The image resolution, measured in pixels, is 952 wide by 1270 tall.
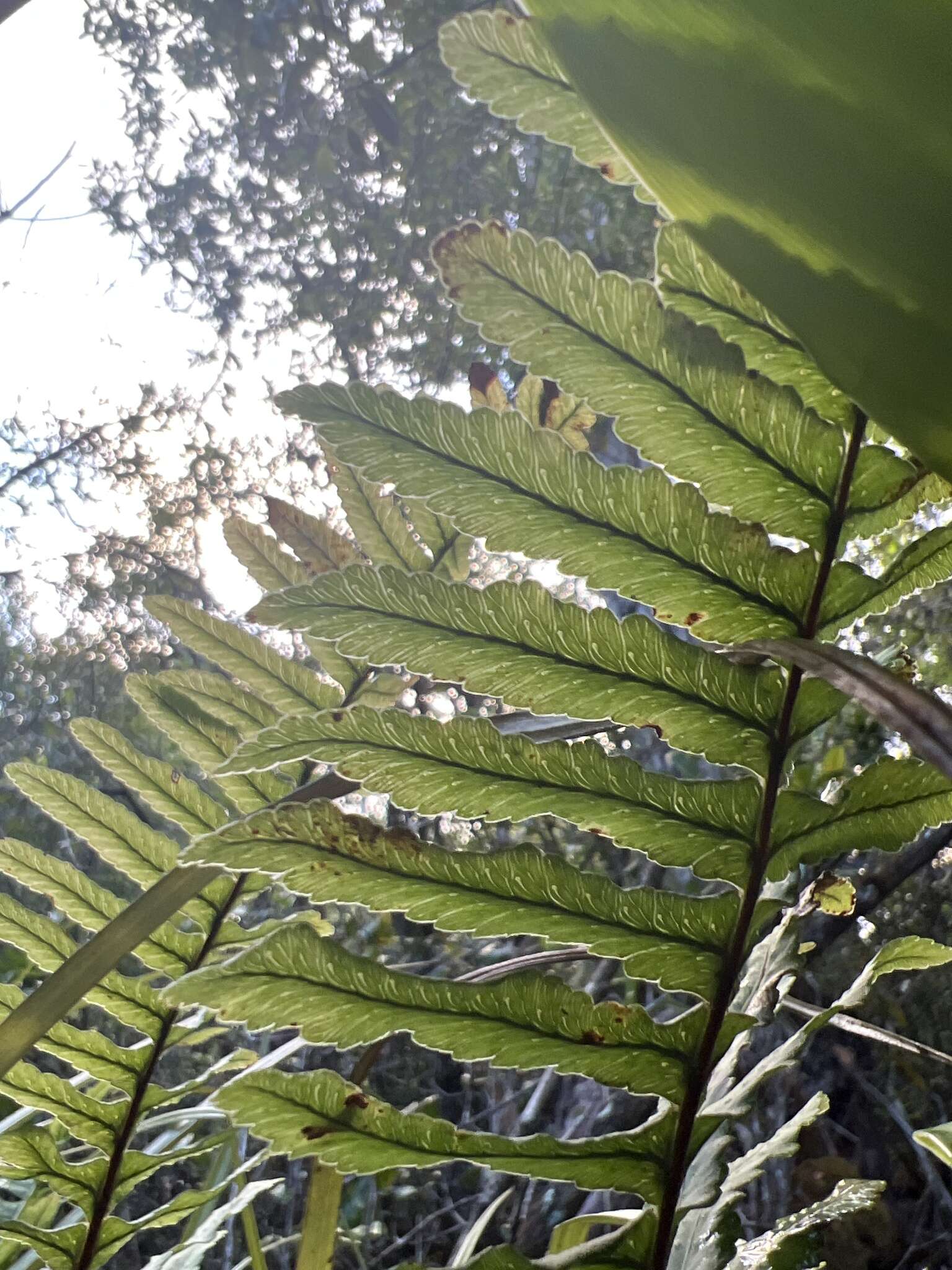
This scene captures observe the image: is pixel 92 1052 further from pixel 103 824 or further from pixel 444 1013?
pixel 444 1013

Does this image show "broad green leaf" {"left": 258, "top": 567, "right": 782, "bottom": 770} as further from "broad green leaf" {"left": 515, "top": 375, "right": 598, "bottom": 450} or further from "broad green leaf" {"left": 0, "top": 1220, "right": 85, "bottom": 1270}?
"broad green leaf" {"left": 0, "top": 1220, "right": 85, "bottom": 1270}

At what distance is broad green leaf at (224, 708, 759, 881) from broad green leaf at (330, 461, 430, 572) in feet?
0.61

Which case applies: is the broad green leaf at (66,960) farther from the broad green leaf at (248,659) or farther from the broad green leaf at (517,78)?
the broad green leaf at (517,78)

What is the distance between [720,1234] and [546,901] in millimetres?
134

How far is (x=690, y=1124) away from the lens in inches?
12.3

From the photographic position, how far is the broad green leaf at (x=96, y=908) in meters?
0.52

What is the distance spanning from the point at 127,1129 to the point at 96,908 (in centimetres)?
13

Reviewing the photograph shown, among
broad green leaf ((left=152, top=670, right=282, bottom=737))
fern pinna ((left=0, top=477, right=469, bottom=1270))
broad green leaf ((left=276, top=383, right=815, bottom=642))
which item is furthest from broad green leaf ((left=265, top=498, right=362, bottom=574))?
broad green leaf ((left=276, top=383, right=815, bottom=642))

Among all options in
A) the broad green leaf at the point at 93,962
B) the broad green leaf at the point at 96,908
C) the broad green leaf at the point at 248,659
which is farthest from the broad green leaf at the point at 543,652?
the broad green leaf at the point at 96,908

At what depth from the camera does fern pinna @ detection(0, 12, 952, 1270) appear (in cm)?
27

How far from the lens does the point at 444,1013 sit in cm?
30

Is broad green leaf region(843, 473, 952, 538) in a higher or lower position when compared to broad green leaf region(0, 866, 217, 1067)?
higher

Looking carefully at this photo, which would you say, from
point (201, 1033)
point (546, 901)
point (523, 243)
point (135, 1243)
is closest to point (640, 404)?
point (523, 243)

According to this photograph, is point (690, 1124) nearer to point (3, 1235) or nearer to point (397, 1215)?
point (3, 1235)
